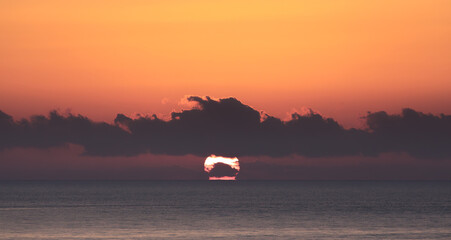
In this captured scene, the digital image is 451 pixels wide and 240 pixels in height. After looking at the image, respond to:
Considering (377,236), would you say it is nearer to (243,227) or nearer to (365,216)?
(243,227)

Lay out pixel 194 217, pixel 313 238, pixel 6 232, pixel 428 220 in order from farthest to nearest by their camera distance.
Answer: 1. pixel 194 217
2. pixel 428 220
3. pixel 6 232
4. pixel 313 238

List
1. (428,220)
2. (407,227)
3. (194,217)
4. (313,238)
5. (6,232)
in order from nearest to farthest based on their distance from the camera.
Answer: (313,238), (6,232), (407,227), (428,220), (194,217)

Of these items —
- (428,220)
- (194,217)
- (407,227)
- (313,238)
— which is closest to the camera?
(313,238)

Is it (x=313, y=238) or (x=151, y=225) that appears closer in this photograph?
(x=313, y=238)

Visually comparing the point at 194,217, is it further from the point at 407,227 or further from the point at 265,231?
the point at 407,227

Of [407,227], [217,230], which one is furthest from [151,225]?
[407,227]

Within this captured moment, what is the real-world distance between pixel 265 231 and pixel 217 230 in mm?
6052

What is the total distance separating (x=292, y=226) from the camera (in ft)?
315

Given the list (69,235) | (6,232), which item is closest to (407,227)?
(69,235)

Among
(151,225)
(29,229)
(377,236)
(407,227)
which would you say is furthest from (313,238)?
(29,229)

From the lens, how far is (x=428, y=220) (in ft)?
346

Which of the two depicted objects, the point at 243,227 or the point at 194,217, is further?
the point at 194,217

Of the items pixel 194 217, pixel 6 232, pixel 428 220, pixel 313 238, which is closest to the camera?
pixel 313 238

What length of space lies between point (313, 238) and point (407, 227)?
21362mm
